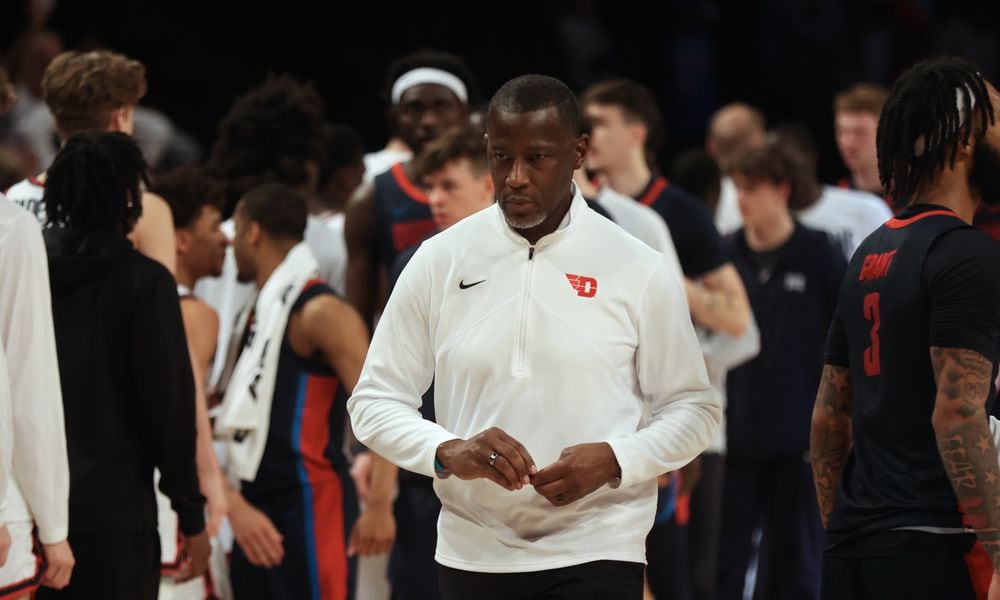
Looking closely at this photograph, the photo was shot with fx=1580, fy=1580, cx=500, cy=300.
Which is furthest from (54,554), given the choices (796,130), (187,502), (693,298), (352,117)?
(352,117)

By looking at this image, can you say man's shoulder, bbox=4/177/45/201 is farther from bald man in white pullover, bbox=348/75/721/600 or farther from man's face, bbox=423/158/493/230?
bald man in white pullover, bbox=348/75/721/600

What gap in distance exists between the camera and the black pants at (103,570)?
14.1 ft

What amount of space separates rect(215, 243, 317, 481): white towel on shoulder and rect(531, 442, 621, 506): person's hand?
2183 millimetres

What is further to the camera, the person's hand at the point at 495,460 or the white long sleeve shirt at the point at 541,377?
the white long sleeve shirt at the point at 541,377

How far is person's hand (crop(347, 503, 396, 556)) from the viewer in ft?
17.8

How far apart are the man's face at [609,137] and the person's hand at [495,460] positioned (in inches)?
142

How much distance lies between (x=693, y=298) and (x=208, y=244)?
189 centimetres

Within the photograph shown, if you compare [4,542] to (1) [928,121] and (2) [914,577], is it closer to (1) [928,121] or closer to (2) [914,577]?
(2) [914,577]

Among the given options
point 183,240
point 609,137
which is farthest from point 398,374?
point 609,137

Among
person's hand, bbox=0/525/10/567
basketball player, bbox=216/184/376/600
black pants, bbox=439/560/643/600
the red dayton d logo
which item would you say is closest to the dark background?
basketball player, bbox=216/184/376/600

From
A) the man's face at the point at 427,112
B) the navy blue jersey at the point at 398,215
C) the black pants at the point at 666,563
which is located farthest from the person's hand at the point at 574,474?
the man's face at the point at 427,112

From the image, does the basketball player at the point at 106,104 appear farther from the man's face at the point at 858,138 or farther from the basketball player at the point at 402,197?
the man's face at the point at 858,138

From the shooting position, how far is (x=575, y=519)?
347cm

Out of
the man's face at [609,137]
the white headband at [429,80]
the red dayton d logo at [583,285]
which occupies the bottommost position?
the red dayton d logo at [583,285]
